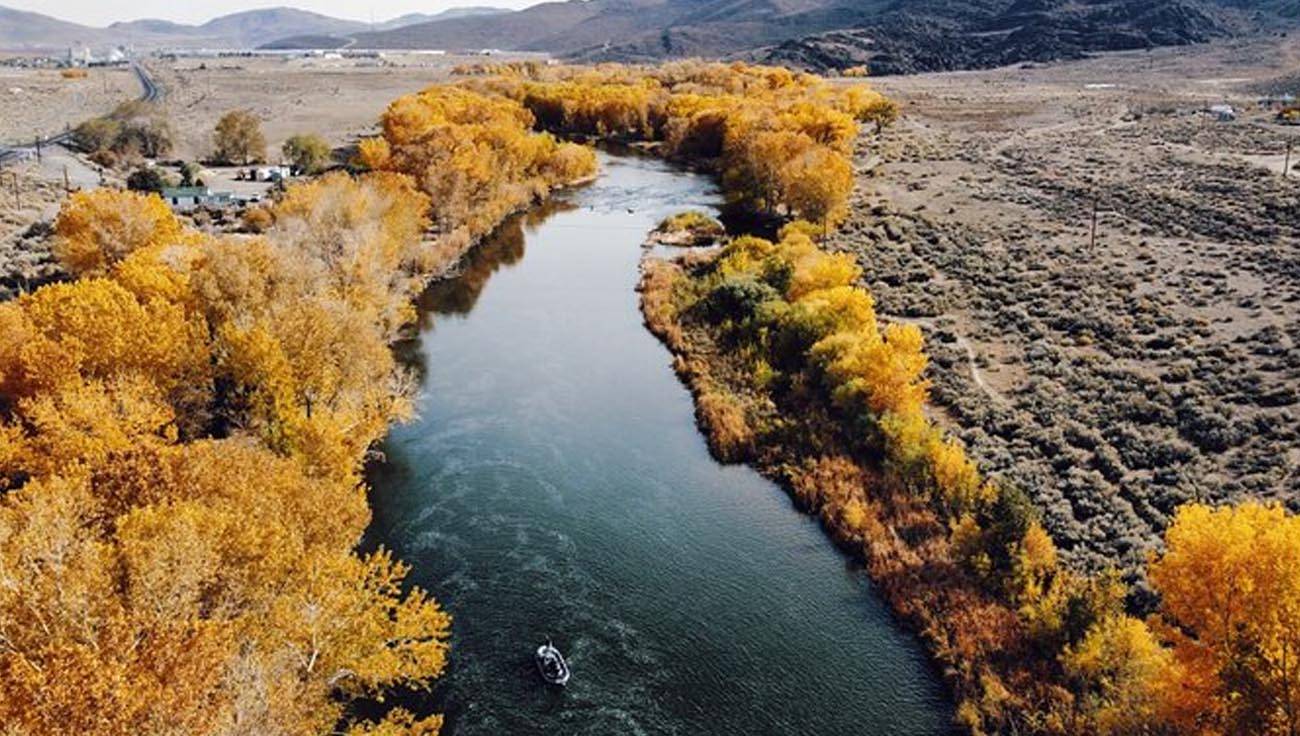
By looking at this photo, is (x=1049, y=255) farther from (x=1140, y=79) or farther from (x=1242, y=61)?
(x=1242, y=61)

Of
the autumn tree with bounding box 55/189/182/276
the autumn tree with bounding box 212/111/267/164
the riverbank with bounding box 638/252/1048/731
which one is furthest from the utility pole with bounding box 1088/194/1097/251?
the autumn tree with bounding box 212/111/267/164

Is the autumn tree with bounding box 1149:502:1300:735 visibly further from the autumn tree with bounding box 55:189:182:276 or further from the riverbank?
the autumn tree with bounding box 55:189:182:276

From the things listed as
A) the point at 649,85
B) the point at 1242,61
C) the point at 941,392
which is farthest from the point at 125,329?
the point at 1242,61

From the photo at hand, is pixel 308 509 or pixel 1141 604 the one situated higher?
pixel 308 509

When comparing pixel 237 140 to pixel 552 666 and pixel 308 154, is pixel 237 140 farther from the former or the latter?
pixel 552 666

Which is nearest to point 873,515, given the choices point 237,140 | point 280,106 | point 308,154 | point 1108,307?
point 1108,307

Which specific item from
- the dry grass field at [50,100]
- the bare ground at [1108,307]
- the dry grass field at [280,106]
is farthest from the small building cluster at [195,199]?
the bare ground at [1108,307]

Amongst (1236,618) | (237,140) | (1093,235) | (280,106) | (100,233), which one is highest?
(280,106)
